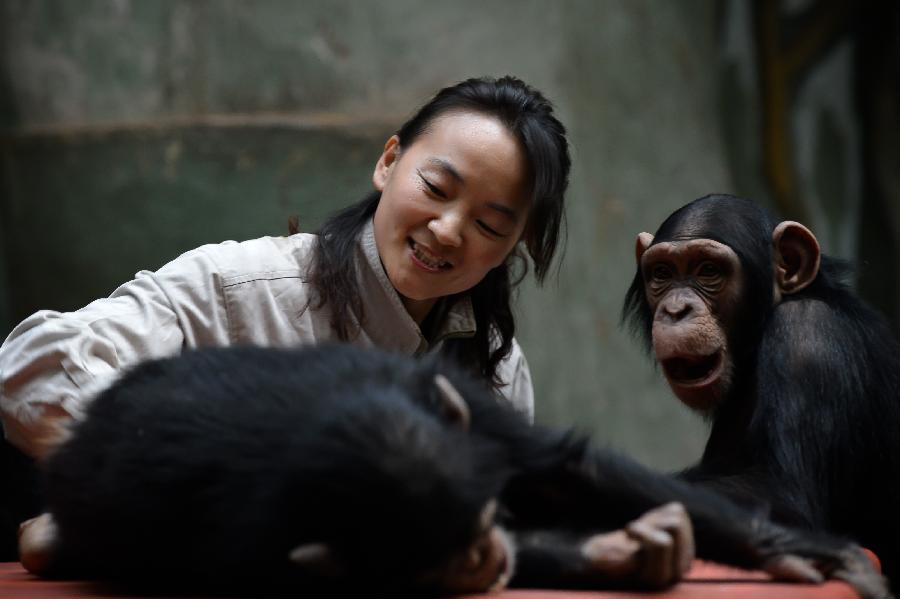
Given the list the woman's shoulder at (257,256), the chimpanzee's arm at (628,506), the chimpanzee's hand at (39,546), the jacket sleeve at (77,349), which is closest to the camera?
the chimpanzee's arm at (628,506)

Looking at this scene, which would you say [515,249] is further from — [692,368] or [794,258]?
[794,258]

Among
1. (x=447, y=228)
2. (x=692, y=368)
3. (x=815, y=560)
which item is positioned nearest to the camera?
(x=815, y=560)

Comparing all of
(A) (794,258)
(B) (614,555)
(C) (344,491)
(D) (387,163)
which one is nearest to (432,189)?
(D) (387,163)

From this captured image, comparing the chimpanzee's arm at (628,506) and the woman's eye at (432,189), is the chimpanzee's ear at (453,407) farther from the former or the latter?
the woman's eye at (432,189)

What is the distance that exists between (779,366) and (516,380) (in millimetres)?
930

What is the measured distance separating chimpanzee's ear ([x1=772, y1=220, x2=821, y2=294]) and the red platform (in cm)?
122

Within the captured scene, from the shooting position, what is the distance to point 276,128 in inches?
230

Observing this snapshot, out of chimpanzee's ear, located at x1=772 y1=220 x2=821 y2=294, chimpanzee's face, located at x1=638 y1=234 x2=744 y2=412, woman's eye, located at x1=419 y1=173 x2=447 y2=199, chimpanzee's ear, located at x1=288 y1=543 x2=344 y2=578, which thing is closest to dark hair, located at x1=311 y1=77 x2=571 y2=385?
woman's eye, located at x1=419 y1=173 x2=447 y2=199

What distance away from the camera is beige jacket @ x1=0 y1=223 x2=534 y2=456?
2.72 metres

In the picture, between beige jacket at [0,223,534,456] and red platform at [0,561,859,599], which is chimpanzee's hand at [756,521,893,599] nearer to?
red platform at [0,561,859,599]

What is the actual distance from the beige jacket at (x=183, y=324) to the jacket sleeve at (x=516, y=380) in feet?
0.15

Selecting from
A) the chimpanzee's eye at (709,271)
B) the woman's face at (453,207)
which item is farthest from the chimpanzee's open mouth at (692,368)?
the woman's face at (453,207)

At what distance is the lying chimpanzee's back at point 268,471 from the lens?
1.85 m

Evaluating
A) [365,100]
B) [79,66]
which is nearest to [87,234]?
[79,66]
